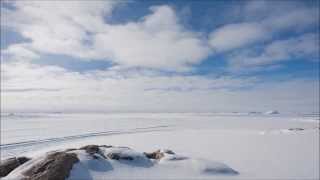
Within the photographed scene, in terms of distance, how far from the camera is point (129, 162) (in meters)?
8.80

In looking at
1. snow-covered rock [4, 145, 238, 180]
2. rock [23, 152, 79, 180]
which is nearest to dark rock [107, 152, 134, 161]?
snow-covered rock [4, 145, 238, 180]

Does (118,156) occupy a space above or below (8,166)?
above

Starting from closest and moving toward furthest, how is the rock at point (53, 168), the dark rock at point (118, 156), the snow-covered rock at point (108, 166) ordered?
the rock at point (53, 168), the snow-covered rock at point (108, 166), the dark rock at point (118, 156)

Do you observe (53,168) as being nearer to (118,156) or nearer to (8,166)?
(8,166)

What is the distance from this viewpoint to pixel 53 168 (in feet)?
23.7

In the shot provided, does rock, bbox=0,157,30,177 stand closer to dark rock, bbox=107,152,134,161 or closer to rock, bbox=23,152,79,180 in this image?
rock, bbox=23,152,79,180

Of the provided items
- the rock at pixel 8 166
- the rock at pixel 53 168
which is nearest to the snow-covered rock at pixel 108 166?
the rock at pixel 53 168

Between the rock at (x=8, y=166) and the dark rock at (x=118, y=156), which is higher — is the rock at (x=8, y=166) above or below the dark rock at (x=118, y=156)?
below

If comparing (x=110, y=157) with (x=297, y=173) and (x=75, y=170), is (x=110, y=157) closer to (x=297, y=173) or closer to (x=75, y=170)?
(x=75, y=170)

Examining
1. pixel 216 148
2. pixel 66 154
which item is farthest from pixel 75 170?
pixel 216 148

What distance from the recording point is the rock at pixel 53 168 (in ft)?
22.8

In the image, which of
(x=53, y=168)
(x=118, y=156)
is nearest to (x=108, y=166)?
(x=118, y=156)

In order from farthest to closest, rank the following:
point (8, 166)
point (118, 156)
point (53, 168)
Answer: point (118, 156)
point (8, 166)
point (53, 168)

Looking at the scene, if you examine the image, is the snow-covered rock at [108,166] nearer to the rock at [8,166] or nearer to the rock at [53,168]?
the rock at [53,168]
